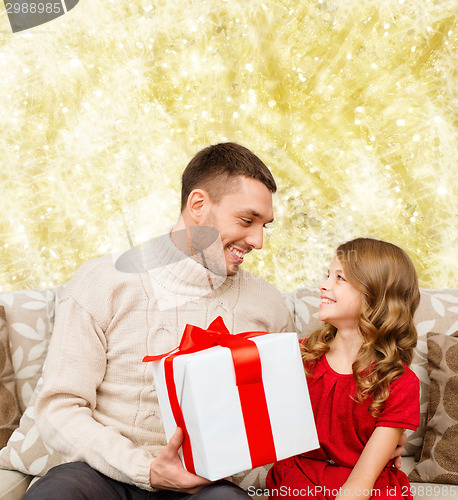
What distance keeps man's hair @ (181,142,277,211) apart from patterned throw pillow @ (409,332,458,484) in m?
0.70

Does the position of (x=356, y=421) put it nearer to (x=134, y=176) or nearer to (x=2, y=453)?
(x=2, y=453)

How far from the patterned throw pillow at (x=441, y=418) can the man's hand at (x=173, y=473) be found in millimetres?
752

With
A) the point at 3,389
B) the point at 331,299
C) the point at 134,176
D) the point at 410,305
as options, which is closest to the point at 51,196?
the point at 134,176

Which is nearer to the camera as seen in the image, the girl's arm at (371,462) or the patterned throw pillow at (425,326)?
the girl's arm at (371,462)

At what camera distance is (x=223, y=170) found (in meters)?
1.45

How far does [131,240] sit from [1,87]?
0.80 meters

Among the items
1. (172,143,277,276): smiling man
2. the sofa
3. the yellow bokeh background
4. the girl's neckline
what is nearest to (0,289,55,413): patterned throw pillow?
the sofa

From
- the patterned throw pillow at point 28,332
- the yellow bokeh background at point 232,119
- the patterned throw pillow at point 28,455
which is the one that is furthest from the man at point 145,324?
the yellow bokeh background at point 232,119

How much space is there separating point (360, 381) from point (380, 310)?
0.60 ft

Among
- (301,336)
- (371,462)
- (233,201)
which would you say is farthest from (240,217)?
(371,462)

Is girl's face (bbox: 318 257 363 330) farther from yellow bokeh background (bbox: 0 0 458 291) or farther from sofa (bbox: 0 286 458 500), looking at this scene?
yellow bokeh background (bbox: 0 0 458 291)

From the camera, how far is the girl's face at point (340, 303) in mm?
1356

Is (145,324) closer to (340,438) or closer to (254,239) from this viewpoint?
(254,239)

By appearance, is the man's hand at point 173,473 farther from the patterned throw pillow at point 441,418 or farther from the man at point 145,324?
the patterned throw pillow at point 441,418
